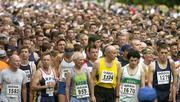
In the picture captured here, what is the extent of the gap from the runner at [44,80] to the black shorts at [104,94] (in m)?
0.82

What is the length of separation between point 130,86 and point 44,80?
5.36 feet

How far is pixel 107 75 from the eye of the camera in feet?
41.2

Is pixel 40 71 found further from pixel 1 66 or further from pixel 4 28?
pixel 4 28

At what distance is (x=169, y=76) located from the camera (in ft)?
42.7

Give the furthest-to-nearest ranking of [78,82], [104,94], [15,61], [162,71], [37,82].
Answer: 1. [162,71]
2. [104,94]
3. [37,82]
4. [15,61]
5. [78,82]

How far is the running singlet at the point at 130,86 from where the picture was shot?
39.9 feet

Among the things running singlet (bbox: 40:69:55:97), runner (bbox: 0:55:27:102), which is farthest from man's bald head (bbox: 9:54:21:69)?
running singlet (bbox: 40:69:55:97)

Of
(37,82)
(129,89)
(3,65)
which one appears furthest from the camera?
(3,65)

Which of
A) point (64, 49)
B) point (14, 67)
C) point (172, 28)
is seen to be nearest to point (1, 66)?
point (14, 67)

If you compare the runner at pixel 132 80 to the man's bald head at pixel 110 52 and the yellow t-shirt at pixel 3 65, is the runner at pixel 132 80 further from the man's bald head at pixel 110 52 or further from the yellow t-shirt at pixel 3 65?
the yellow t-shirt at pixel 3 65

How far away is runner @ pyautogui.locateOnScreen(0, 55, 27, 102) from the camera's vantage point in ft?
41.2

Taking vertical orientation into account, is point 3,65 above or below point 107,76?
above

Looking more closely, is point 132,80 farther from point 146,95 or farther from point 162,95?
point 146,95

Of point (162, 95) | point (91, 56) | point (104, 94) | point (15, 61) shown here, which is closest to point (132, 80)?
point (104, 94)
